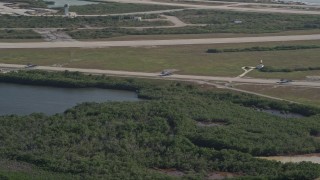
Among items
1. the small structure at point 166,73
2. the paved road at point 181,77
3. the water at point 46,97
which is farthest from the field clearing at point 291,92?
the water at point 46,97

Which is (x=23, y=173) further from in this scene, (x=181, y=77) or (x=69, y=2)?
(x=69, y=2)

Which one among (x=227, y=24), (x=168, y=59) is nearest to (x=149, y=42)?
(x=168, y=59)

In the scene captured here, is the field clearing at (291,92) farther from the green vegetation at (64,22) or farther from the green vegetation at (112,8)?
the green vegetation at (112,8)

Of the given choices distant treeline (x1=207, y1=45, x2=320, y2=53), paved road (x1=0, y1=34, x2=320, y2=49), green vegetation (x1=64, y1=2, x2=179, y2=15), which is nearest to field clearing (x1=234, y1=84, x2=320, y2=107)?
distant treeline (x1=207, y1=45, x2=320, y2=53)

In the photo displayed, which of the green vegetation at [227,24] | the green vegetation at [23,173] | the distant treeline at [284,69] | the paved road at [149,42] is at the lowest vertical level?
the green vegetation at [23,173]

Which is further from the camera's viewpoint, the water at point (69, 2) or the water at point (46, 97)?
the water at point (69, 2)

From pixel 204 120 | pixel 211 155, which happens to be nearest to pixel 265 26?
pixel 204 120

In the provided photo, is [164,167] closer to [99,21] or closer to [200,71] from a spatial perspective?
[200,71]
